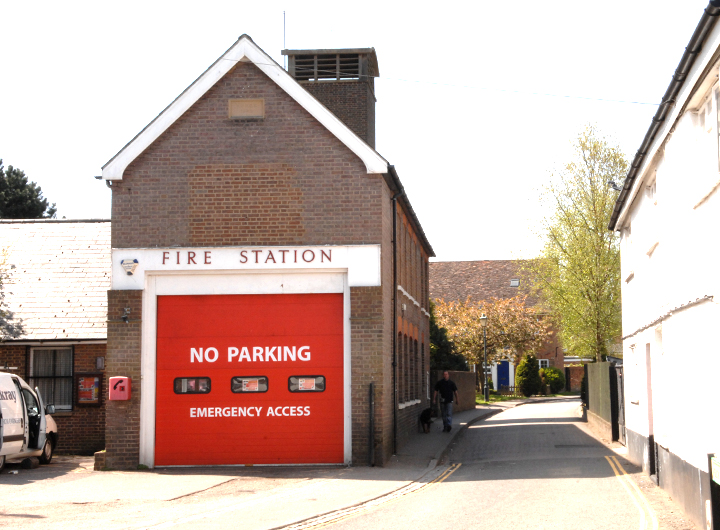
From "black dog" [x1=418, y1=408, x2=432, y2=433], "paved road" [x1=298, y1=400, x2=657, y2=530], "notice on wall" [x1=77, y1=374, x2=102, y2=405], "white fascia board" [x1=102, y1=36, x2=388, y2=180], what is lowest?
"paved road" [x1=298, y1=400, x2=657, y2=530]

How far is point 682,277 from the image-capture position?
10852 millimetres

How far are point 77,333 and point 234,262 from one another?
5570 mm

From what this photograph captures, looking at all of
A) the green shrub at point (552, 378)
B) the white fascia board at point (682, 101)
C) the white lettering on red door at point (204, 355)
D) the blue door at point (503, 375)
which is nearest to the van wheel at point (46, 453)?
the white lettering on red door at point (204, 355)

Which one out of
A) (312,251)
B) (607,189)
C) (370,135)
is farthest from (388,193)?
(607,189)

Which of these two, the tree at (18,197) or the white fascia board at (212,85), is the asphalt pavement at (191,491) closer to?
the white fascia board at (212,85)

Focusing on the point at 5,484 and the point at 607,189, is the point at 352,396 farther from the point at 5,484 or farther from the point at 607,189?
the point at 607,189

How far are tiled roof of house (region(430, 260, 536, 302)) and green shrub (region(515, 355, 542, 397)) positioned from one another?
35.3 ft

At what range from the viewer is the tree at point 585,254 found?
35.9m

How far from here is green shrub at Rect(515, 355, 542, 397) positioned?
178 feet

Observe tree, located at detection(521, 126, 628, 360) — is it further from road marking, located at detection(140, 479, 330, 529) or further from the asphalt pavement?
road marking, located at detection(140, 479, 330, 529)

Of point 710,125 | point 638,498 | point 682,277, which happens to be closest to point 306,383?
point 638,498

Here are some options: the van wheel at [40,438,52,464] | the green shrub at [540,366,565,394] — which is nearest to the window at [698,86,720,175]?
the van wheel at [40,438,52,464]

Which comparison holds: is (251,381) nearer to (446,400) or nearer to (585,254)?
(446,400)

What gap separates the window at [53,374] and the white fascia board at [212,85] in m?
5.87
